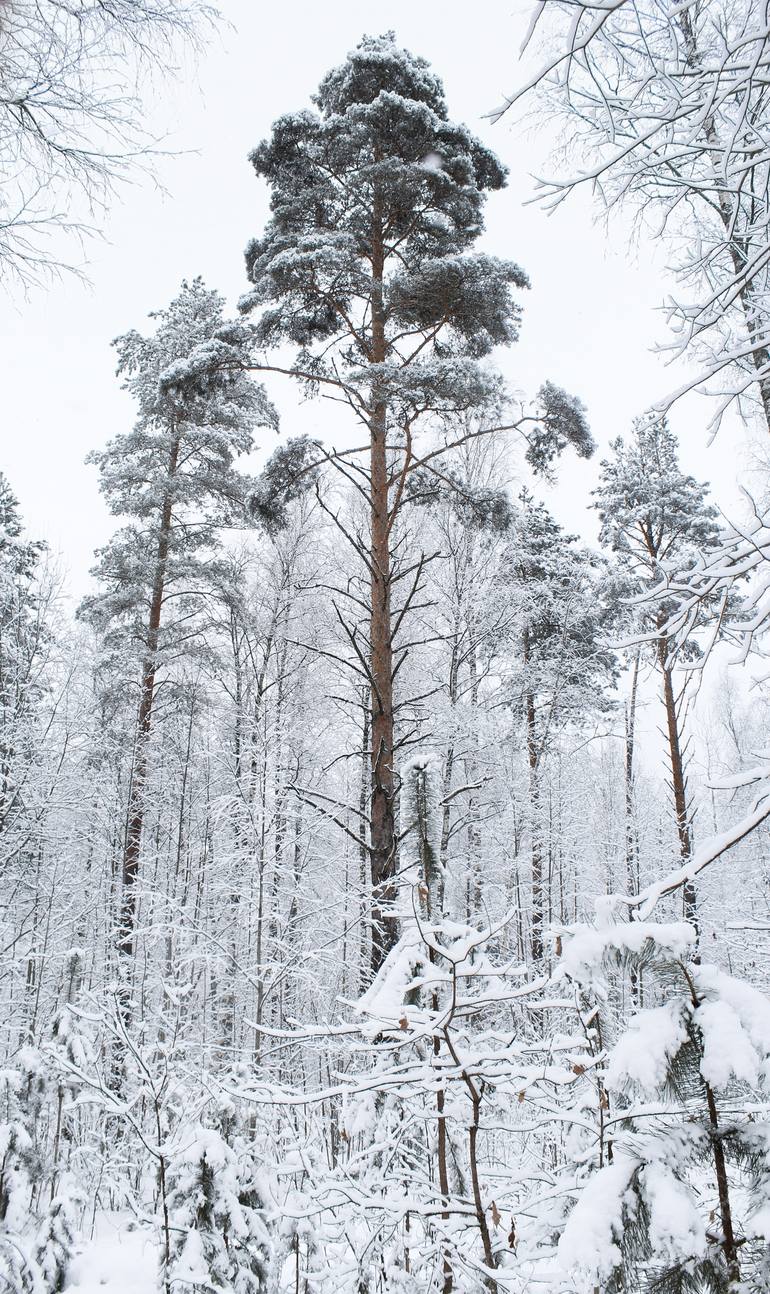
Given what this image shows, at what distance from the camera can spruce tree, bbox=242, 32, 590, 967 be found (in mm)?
6227

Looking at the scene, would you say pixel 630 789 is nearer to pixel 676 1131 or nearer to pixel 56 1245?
pixel 56 1245

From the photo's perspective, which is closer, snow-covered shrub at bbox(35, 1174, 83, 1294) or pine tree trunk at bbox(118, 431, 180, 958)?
snow-covered shrub at bbox(35, 1174, 83, 1294)

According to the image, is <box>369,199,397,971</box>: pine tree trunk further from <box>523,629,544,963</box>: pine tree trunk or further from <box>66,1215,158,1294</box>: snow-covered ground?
<box>523,629,544,963</box>: pine tree trunk

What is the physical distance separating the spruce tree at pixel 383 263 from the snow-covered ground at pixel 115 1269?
9.79 feet

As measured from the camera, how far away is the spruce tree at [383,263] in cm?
623

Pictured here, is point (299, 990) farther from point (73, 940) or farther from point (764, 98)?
point (764, 98)

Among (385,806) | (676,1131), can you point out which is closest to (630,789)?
(385,806)

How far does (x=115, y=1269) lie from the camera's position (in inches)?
126

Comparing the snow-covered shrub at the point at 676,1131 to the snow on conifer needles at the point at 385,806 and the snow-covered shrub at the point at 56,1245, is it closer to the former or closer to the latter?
the snow on conifer needles at the point at 385,806

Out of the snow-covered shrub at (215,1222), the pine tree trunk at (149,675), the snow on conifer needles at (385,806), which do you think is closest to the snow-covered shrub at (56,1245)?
the snow on conifer needles at (385,806)

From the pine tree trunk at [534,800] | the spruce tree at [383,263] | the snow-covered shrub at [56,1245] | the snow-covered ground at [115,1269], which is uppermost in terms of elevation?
the spruce tree at [383,263]

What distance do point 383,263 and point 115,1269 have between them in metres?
7.68

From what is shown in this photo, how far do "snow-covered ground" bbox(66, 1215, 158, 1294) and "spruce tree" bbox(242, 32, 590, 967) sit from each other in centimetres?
298

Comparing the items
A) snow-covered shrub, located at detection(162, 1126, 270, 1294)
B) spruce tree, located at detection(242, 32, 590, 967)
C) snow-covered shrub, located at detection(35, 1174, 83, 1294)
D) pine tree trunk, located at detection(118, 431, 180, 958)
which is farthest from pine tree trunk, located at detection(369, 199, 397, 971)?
pine tree trunk, located at detection(118, 431, 180, 958)
